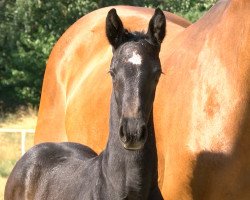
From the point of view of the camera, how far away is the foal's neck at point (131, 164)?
3.35m

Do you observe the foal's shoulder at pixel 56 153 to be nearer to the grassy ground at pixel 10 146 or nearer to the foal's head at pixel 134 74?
the foal's head at pixel 134 74

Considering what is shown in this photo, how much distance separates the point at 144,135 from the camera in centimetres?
302

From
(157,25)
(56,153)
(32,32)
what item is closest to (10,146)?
(32,32)

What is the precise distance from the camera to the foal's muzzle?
9.81 ft

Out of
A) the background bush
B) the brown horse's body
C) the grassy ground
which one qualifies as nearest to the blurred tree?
the background bush

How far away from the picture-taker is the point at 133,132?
2.99m

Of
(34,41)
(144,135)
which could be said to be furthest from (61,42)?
(34,41)

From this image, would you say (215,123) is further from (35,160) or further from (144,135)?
(35,160)

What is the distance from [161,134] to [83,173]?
462mm

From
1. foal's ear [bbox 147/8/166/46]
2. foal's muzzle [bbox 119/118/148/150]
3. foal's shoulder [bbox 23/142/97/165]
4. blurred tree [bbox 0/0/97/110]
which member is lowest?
blurred tree [bbox 0/0/97/110]

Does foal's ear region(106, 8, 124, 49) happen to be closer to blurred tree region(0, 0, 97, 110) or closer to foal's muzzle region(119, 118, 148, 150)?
foal's muzzle region(119, 118, 148, 150)

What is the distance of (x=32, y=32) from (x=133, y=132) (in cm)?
1826

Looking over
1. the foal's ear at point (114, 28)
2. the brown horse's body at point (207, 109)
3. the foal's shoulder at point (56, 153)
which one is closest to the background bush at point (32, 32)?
the foal's shoulder at point (56, 153)

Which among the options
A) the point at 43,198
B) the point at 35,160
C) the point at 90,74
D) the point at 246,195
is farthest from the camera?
the point at 90,74
